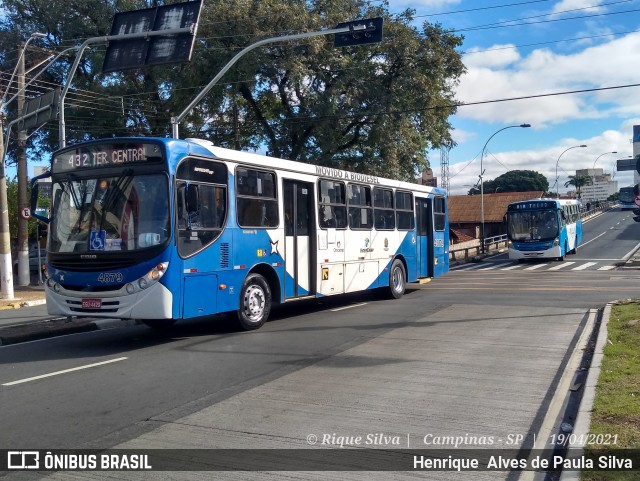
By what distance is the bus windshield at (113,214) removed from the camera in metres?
10.4

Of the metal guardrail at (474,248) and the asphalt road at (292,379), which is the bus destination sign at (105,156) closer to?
the asphalt road at (292,379)

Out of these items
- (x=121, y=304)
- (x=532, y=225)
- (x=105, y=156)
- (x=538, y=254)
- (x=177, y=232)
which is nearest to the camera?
(x=121, y=304)

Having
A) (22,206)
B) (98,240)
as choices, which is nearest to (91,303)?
(98,240)

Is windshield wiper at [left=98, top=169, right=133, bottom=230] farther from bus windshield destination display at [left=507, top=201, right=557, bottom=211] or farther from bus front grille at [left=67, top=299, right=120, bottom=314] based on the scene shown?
bus windshield destination display at [left=507, top=201, right=557, bottom=211]

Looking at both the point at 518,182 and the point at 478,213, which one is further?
the point at 518,182

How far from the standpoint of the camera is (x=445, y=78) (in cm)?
3186

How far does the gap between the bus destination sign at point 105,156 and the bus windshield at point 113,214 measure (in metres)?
0.23

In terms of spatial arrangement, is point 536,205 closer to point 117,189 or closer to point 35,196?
point 117,189

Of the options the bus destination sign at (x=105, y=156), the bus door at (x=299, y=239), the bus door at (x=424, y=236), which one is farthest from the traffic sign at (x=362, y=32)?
the bus destination sign at (x=105, y=156)

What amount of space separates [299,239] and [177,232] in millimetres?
3991

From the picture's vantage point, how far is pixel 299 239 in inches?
552

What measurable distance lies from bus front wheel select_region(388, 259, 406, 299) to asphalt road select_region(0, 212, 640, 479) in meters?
3.17

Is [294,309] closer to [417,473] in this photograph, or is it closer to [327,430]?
[327,430]

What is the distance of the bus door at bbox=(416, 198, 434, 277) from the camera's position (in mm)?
20250
